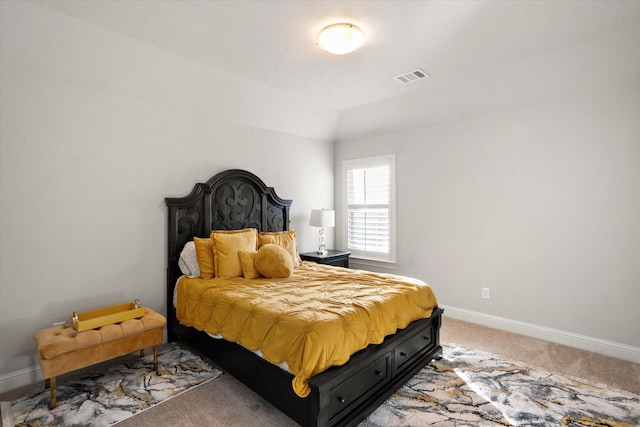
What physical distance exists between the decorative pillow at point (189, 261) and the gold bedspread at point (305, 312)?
0.40 ft

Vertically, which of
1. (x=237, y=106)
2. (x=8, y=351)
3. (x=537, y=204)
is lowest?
(x=8, y=351)

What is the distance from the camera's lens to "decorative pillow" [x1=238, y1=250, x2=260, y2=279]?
3.26 meters

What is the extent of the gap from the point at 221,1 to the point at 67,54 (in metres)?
1.36

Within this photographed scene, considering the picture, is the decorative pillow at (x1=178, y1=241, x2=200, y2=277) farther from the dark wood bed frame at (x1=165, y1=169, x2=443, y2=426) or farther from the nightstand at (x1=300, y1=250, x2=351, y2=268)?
the nightstand at (x1=300, y1=250, x2=351, y2=268)

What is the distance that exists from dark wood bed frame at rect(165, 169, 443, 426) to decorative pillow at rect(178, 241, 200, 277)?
0.13m

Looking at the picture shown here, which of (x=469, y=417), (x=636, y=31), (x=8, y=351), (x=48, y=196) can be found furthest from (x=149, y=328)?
(x=636, y=31)

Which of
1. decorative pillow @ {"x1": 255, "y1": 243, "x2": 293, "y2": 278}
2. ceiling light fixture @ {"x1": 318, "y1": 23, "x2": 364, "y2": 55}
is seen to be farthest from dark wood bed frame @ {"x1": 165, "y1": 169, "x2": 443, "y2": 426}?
ceiling light fixture @ {"x1": 318, "y1": 23, "x2": 364, "y2": 55}

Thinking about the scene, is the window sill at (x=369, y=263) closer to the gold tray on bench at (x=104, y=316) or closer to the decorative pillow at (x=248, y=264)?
the decorative pillow at (x=248, y=264)

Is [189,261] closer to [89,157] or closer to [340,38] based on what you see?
[89,157]

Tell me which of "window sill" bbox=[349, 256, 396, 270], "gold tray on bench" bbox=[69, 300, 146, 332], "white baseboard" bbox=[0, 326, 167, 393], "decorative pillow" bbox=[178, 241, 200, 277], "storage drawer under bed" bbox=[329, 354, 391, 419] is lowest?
"white baseboard" bbox=[0, 326, 167, 393]

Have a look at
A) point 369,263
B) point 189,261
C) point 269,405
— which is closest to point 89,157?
point 189,261

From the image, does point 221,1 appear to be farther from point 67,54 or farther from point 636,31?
point 636,31

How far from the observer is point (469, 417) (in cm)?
213

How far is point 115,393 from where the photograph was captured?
240 centimetres
